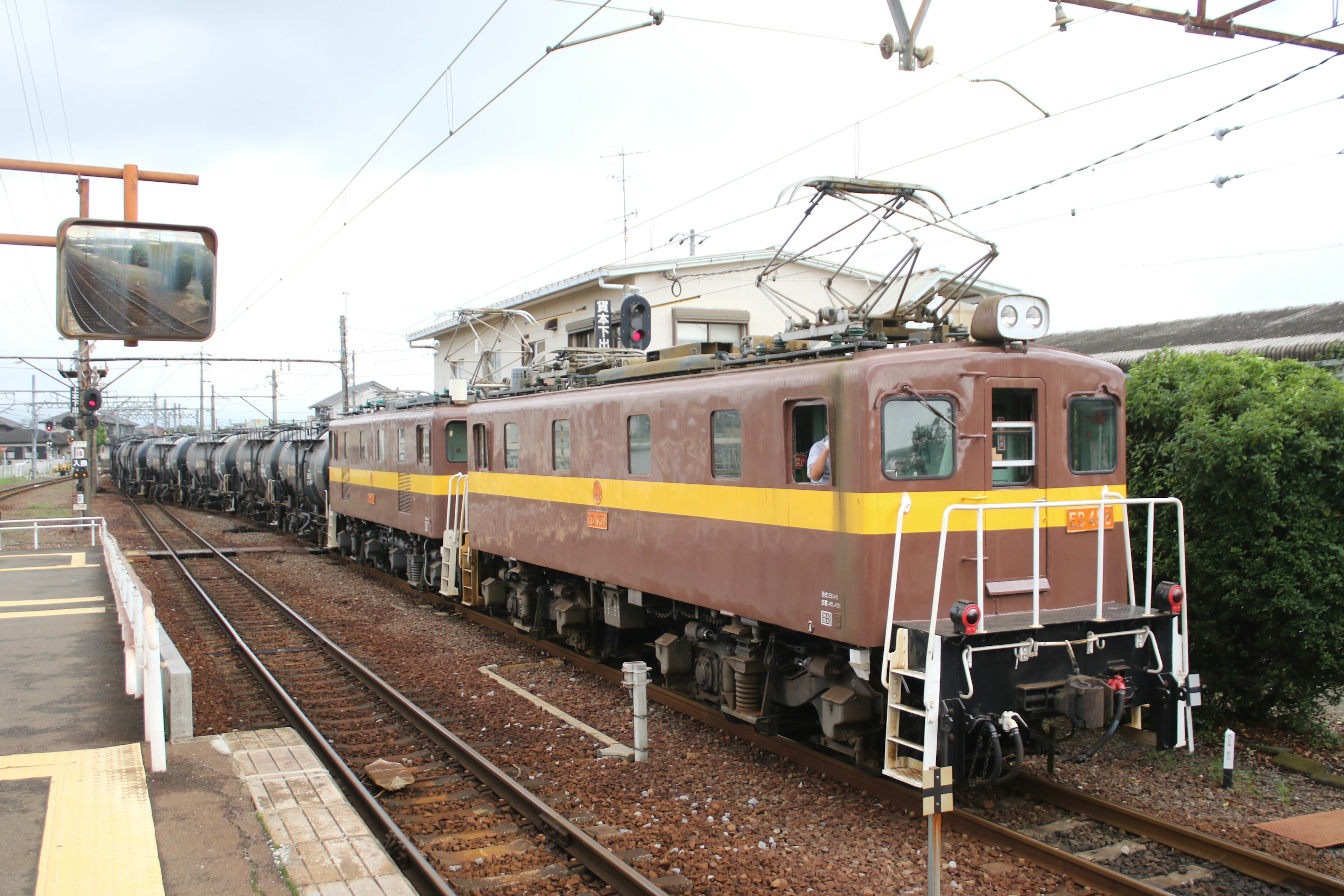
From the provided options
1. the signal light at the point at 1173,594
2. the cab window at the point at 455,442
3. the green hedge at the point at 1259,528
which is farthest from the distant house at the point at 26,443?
the signal light at the point at 1173,594

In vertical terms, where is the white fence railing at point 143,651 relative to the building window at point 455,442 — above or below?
below

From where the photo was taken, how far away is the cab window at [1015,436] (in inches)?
281

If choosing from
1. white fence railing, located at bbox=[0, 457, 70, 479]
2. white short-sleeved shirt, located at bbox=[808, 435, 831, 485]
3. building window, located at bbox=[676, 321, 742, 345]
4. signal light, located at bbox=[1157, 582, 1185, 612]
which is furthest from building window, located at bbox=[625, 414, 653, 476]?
white fence railing, located at bbox=[0, 457, 70, 479]

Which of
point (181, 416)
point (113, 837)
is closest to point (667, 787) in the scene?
point (113, 837)

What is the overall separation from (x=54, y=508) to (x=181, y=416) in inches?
2256

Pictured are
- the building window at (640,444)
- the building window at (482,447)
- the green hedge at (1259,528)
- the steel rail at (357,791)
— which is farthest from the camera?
the building window at (482,447)

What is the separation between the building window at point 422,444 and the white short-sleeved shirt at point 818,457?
10407mm

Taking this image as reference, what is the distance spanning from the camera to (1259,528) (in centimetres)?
801

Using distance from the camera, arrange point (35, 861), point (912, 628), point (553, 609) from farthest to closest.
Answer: point (553, 609) → point (912, 628) → point (35, 861)

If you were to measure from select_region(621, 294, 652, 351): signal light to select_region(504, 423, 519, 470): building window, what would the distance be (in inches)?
101

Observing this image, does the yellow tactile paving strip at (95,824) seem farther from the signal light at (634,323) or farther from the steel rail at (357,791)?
the signal light at (634,323)

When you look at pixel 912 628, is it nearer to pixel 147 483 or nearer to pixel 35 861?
pixel 35 861

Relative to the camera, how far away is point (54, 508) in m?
34.0

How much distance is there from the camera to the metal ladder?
20.0 feet
